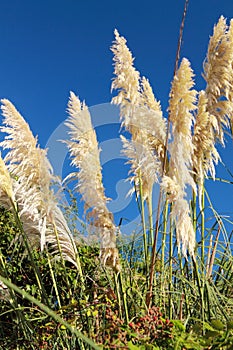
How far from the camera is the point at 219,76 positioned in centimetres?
315

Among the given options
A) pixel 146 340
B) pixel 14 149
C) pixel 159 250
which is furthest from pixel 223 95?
pixel 146 340

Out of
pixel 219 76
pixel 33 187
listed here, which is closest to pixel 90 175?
pixel 33 187

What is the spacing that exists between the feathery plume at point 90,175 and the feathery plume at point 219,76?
80 centimetres

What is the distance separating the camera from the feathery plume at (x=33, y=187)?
3021 mm

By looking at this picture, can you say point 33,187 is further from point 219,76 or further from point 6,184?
point 219,76

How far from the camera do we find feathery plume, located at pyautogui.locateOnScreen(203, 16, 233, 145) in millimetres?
3143

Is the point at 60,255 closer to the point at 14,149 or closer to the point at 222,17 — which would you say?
the point at 14,149

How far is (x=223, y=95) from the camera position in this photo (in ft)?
10.6

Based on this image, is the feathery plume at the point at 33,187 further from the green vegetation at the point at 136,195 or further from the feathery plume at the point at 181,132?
the feathery plume at the point at 181,132

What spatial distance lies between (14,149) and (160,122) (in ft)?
3.16

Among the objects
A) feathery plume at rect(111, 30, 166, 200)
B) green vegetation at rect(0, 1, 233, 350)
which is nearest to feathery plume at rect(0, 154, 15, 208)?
green vegetation at rect(0, 1, 233, 350)

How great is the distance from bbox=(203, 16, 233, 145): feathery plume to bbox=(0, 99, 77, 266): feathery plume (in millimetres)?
1117

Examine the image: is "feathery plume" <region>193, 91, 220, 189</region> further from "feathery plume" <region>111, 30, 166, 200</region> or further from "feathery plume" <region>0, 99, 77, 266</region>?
"feathery plume" <region>0, 99, 77, 266</region>

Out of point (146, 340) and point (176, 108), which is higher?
point (176, 108)
